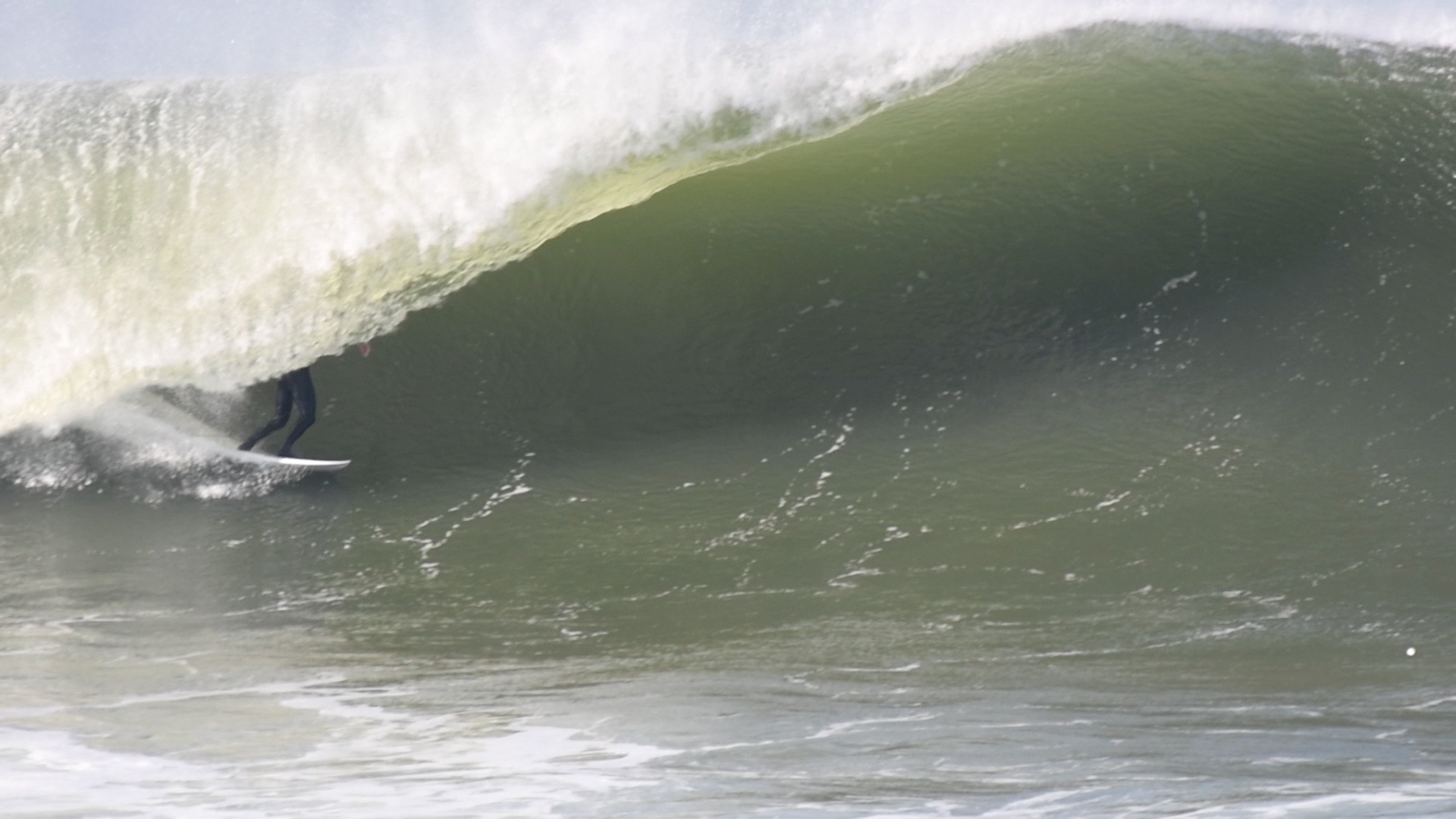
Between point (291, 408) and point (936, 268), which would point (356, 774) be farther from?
point (936, 268)

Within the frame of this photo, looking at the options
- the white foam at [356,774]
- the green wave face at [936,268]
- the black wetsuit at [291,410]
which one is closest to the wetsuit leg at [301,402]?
the black wetsuit at [291,410]

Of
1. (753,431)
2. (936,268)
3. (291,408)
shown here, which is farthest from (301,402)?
(936,268)

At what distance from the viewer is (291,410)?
6012 mm

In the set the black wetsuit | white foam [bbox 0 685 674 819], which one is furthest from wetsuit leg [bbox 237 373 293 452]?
white foam [bbox 0 685 674 819]

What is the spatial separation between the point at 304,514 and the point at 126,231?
212 centimetres

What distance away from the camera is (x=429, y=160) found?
22.4ft

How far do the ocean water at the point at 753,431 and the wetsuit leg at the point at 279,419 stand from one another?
0.08m

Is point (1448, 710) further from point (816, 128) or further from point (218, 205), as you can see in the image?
point (218, 205)

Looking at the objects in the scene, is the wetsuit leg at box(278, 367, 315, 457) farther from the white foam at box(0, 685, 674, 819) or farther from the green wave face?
the white foam at box(0, 685, 674, 819)

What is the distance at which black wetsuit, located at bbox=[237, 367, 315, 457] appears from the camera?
5.92m

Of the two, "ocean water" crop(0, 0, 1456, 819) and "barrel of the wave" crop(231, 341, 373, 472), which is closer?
"ocean water" crop(0, 0, 1456, 819)

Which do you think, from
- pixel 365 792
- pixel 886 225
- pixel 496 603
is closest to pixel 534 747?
pixel 365 792

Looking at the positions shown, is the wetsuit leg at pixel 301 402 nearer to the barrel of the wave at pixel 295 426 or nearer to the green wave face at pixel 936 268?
the barrel of the wave at pixel 295 426

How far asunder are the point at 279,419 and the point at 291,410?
64 mm
